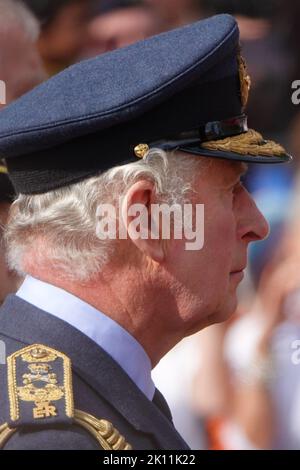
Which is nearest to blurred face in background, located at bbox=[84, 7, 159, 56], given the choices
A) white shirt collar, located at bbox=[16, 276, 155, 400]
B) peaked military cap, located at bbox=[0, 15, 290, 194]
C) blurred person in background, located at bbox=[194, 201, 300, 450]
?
blurred person in background, located at bbox=[194, 201, 300, 450]

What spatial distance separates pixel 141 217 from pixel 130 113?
17 centimetres

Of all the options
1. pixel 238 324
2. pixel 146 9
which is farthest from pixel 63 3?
pixel 238 324

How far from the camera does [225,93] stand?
192 cm

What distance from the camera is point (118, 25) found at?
10.0 ft

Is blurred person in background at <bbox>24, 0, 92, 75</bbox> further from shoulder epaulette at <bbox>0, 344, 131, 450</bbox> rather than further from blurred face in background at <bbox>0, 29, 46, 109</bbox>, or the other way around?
shoulder epaulette at <bbox>0, 344, 131, 450</bbox>

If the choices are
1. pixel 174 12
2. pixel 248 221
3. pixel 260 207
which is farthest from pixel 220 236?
pixel 174 12


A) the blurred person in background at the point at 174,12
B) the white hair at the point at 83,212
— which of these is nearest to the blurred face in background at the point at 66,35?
the blurred person in background at the point at 174,12

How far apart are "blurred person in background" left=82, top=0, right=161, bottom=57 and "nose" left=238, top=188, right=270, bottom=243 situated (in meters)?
1.20

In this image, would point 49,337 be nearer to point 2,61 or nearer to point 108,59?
point 108,59

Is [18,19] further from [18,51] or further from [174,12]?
[174,12]

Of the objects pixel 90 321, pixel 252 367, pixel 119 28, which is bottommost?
pixel 252 367

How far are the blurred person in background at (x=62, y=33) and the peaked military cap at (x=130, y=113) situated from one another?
3.92ft

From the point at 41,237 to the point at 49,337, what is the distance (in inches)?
6.6

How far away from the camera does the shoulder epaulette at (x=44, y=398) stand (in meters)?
1.63
